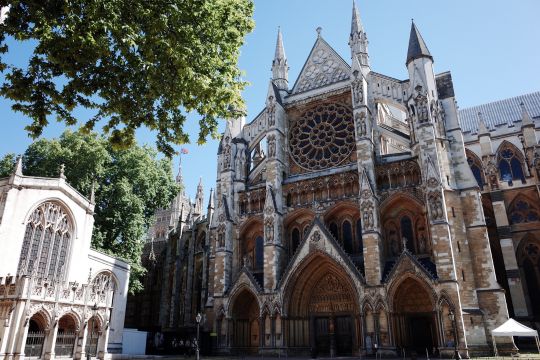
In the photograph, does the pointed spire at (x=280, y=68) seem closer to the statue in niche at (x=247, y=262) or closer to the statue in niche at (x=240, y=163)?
the statue in niche at (x=240, y=163)

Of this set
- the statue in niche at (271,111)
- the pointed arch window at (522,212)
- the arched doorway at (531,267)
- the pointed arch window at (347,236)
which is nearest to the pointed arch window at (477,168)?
the pointed arch window at (522,212)

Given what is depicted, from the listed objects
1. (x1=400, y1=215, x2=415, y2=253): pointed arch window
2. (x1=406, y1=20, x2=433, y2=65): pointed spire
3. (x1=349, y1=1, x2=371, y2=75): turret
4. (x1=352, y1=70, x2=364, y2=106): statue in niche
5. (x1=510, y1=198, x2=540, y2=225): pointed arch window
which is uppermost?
(x1=349, y1=1, x2=371, y2=75): turret

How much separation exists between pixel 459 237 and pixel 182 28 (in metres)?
18.7

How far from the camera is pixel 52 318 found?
19531 millimetres

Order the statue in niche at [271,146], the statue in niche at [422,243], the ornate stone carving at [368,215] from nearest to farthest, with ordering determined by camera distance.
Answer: the statue in niche at [422,243] < the ornate stone carving at [368,215] < the statue in niche at [271,146]

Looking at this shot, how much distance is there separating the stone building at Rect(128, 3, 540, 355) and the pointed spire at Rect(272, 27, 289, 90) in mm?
146

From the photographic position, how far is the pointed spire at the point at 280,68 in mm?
33625

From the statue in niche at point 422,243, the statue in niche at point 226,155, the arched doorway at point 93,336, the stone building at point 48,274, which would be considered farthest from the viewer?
the statue in niche at point 226,155

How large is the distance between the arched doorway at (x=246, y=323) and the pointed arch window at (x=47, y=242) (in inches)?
427

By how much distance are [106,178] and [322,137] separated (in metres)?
16.3

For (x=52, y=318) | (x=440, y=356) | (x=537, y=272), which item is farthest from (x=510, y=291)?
(x=52, y=318)

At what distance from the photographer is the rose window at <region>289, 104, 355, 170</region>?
28.7 metres

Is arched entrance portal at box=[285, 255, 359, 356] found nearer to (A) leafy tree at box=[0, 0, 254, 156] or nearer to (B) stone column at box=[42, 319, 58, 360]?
(B) stone column at box=[42, 319, 58, 360]

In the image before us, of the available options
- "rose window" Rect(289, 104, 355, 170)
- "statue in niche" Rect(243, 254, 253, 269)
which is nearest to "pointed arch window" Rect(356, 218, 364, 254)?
"rose window" Rect(289, 104, 355, 170)
